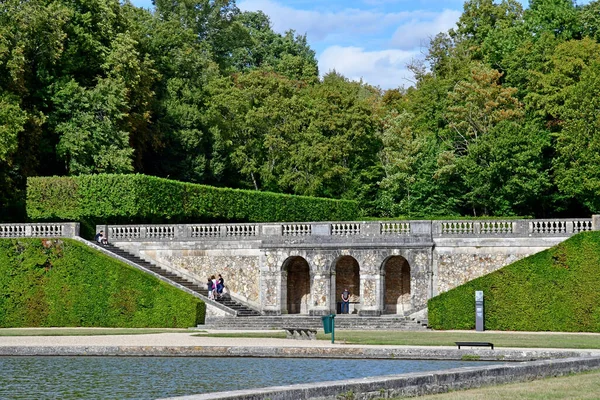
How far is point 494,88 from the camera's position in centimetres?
6544

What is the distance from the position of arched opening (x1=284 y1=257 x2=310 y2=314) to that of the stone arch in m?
1.44

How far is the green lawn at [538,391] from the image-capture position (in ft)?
58.5

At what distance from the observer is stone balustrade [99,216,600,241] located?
45.5 metres

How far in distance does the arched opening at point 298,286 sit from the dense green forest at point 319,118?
34.0 ft

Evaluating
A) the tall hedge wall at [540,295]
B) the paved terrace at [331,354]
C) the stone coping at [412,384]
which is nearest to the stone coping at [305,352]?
the paved terrace at [331,354]

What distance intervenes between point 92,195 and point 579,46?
2849cm

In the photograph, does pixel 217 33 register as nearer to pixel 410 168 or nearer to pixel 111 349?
pixel 410 168

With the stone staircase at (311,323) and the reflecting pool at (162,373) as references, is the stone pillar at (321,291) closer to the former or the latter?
the stone staircase at (311,323)

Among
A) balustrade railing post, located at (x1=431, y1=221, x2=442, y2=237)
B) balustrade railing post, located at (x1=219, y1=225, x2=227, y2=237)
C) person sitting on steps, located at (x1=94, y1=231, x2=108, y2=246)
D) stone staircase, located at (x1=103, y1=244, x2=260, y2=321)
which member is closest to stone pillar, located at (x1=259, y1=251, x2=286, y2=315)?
stone staircase, located at (x1=103, y1=244, x2=260, y2=321)

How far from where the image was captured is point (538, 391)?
18.7 m

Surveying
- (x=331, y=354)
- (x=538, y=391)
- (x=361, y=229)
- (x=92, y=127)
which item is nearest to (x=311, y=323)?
(x=361, y=229)

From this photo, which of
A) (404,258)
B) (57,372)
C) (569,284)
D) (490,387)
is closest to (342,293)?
(404,258)

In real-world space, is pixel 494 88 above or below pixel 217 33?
below

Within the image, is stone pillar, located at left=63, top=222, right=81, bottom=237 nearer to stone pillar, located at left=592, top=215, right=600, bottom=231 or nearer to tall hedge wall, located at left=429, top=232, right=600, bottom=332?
tall hedge wall, located at left=429, top=232, right=600, bottom=332
